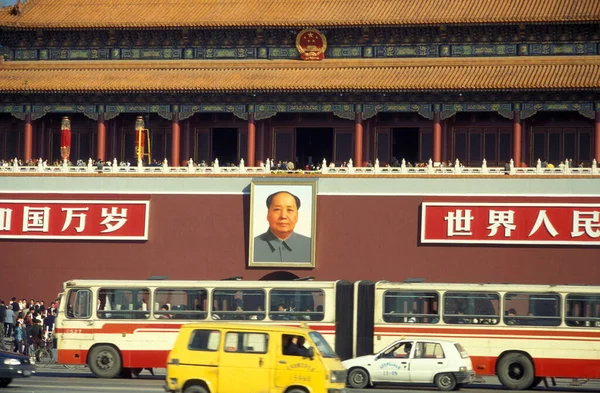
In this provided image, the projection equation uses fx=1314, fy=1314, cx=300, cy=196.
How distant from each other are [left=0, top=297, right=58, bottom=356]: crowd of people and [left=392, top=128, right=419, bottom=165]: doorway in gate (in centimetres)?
1428

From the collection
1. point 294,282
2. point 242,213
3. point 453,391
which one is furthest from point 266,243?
point 453,391

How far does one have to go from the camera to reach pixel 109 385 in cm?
2927

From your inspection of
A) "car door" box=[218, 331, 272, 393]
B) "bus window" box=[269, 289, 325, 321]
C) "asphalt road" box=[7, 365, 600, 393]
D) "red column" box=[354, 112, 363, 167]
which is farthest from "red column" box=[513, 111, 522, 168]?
"car door" box=[218, 331, 272, 393]

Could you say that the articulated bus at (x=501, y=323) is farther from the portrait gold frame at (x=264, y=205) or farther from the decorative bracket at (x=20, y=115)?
the decorative bracket at (x=20, y=115)

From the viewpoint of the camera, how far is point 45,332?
4069 cm

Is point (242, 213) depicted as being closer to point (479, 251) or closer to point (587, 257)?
point (479, 251)

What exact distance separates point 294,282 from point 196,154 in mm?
19433

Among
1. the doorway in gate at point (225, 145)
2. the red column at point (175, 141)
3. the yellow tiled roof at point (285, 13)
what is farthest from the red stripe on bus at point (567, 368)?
the doorway in gate at point (225, 145)

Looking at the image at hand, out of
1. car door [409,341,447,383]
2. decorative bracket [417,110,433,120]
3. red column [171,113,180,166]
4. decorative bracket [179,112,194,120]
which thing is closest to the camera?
car door [409,341,447,383]

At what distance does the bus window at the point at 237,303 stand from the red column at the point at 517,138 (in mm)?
17462

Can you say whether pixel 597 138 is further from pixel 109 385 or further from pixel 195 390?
pixel 195 390

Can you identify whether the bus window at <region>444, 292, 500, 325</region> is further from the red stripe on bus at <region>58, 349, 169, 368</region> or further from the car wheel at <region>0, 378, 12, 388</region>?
the car wheel at <region>0, 378, 12, 388</region>

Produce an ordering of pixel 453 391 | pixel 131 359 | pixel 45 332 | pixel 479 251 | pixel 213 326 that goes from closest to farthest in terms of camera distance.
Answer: pixel 213 326, pixel 453 391, pixel 131 359, pixel 45 332, pixel 479 251

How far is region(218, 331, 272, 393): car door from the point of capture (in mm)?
23938
